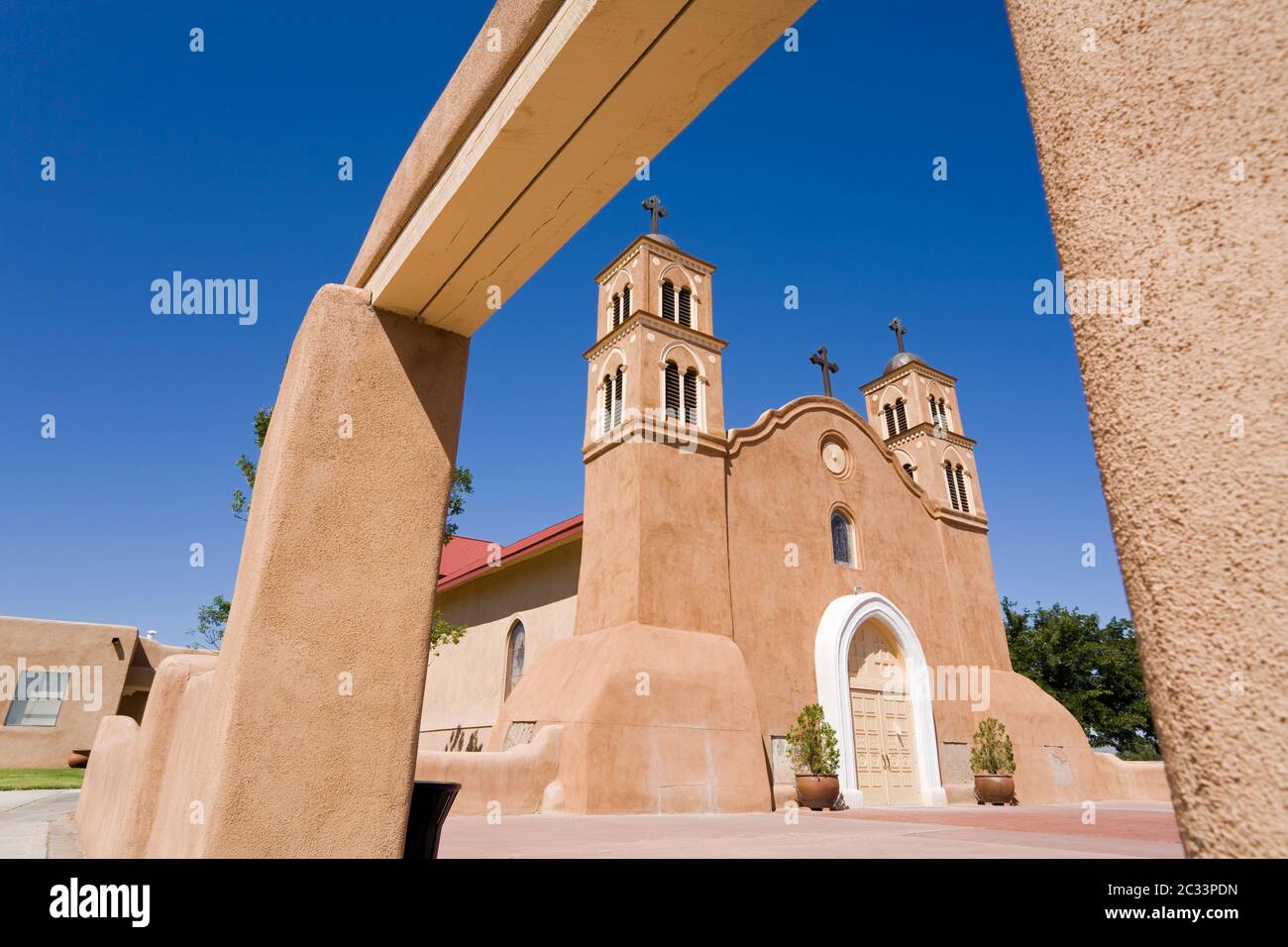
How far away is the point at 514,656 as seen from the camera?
1811cm

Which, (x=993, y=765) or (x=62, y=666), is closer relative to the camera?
(x=993, y=765)

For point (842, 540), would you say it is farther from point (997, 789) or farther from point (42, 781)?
point (42, 781)

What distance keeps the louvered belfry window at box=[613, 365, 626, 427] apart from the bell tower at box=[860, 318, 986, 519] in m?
9.24

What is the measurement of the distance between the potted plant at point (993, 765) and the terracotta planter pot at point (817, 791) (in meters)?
5.29

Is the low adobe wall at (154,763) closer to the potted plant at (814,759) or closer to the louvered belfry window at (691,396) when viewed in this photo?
the potted plant at (814,759)

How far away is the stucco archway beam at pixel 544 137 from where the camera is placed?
87.7 inches

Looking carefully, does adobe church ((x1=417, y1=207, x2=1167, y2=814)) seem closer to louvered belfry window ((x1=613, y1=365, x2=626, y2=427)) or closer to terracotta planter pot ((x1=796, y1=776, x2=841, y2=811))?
louvered belfry window ((x1=613, y1=365, x2=626, y2=427))

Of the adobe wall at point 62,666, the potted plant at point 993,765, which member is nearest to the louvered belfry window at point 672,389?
the potted plant at point 993,765

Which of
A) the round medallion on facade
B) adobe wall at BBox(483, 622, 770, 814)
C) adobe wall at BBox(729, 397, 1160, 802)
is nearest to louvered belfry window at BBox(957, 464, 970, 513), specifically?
adobe wall at BBox(729, 397, 1160, 802)

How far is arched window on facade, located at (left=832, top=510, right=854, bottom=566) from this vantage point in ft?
54.6

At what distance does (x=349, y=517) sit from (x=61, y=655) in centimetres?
2240

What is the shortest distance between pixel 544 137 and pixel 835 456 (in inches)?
624

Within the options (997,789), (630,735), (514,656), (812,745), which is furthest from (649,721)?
(997,789)
